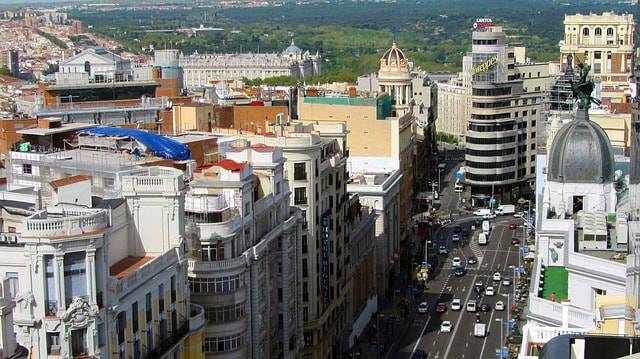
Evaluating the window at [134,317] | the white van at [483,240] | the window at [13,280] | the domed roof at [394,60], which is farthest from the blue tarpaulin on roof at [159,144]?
the domed roof at [394,60]

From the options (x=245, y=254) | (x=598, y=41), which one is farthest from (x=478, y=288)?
(x=598, y=41)

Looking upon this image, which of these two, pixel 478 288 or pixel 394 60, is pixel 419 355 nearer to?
pixel 478 288

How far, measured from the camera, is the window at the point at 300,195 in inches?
2985

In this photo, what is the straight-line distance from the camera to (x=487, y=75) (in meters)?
155

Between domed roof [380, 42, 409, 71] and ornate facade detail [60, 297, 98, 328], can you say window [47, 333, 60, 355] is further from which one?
domed roof [380, 42, 409, 71]

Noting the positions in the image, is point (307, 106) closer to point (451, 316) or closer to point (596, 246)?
point (451, 316)

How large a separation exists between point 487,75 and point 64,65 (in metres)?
58.7

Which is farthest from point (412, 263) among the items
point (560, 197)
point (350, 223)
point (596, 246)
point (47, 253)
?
point (47, 253)

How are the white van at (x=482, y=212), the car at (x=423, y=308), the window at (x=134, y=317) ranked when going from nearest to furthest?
the window at (x=134, y=317) → the car at (x=423, y=308) → the white van at (x=482, y=212)

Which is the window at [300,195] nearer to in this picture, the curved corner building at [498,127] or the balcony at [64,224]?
the balcony at [64,224]

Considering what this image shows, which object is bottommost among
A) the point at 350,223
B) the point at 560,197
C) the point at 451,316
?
the point at 451,316

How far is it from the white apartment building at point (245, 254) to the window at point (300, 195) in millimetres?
5441

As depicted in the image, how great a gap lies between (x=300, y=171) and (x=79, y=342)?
3561cm

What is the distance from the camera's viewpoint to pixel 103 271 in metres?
41.2
